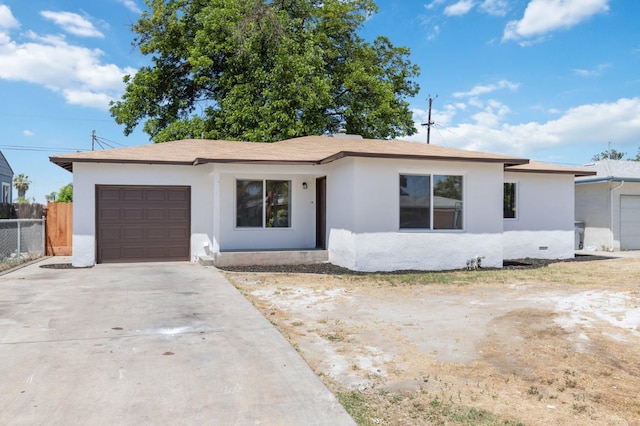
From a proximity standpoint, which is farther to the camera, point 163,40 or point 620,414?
point 163,40

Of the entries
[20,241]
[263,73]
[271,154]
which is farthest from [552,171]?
[20,241]

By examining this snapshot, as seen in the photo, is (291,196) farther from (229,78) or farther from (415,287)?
(229,78)

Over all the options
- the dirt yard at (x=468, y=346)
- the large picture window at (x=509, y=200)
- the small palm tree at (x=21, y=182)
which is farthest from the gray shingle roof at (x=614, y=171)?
the small palm tree at (x=21, y=182)

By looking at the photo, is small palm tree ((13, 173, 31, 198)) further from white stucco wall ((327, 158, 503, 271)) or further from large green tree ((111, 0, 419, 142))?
white stucco wall ((327, 158, 503, 271))

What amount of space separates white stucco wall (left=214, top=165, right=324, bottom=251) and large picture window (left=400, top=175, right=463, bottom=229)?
8.61 feet

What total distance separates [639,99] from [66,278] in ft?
115

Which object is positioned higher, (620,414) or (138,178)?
(138,178)

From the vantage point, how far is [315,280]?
392 inches

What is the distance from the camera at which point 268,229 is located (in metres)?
13.0

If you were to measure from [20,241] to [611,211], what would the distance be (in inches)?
819

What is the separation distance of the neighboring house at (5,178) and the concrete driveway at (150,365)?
2205cm

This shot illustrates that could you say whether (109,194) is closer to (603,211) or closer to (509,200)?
(509,200)

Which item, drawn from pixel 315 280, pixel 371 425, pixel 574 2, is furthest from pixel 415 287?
pixel 574 2

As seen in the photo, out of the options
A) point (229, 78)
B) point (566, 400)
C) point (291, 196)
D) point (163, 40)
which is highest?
point (163, 40)
